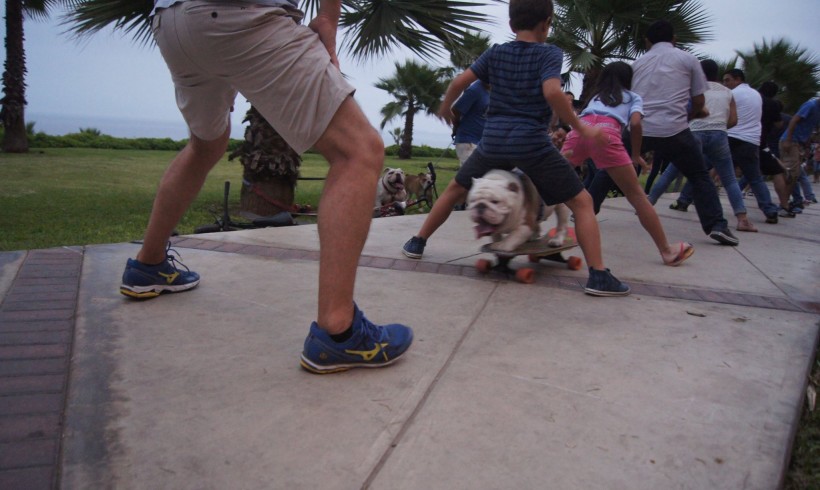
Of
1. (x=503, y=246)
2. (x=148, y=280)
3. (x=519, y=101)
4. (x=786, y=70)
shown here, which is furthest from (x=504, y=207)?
(x=786, y=70)

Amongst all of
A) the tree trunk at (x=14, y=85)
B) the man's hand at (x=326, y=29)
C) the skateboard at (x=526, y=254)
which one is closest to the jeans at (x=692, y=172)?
the skateboard at (x=526, y=254)

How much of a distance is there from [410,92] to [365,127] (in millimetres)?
30939

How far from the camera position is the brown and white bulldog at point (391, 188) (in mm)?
8086

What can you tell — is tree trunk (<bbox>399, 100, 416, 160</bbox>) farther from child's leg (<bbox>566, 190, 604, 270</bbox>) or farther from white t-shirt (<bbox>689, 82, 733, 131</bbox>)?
child's leg (<bbox>566, 190, 604, 270</bbox>)

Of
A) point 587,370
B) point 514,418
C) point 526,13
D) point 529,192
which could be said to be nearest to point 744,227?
point 529,192

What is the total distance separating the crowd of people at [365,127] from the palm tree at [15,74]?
54.0 feet

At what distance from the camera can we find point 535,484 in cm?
151

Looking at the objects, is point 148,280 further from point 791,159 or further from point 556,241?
point 791,159

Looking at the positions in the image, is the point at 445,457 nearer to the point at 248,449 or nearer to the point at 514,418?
the point at 514,418

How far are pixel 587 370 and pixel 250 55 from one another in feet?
5.39

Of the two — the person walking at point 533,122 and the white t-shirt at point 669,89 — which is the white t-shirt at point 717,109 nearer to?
the white t-shirt at point 669,89


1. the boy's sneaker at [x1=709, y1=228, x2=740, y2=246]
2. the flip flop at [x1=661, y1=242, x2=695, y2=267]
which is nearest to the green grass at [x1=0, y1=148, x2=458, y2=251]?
the flip flop at [x1=661, y1=242, x2=695, y2=267]

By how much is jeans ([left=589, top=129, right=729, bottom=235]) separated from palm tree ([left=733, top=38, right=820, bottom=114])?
866 inches

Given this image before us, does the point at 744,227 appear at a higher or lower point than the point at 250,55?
lower
